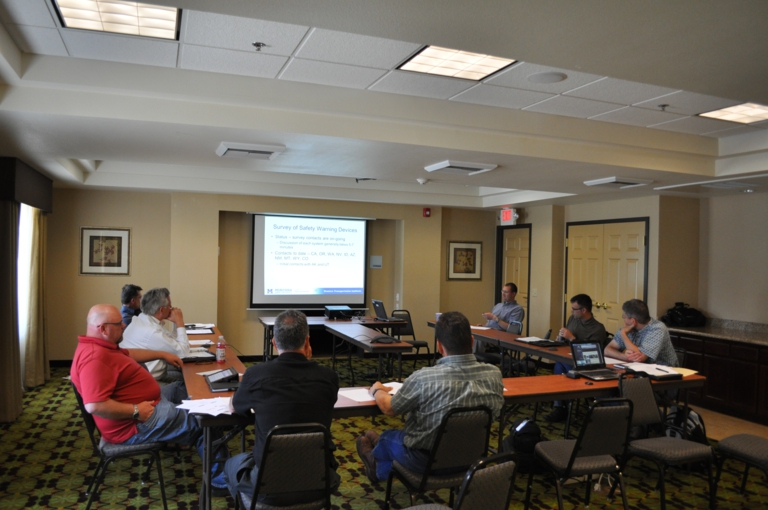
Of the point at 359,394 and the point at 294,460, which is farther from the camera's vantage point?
the point at 359,394

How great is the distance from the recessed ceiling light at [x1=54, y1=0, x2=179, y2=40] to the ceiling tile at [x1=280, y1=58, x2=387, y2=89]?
31.7 inches

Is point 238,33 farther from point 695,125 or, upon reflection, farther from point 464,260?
point 464,260

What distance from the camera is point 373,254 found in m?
9.45

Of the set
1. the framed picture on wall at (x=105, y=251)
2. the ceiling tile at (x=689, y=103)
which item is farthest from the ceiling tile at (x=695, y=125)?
the framed picture on wall at (x=105, y=251)

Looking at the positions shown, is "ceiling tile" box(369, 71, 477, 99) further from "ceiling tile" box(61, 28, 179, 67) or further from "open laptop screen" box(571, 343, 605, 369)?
"open laptop screen" box(571, 343, 605, 369)

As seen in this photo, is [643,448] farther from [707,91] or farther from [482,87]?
[482,87]

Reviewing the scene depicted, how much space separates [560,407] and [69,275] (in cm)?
678

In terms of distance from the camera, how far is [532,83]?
12.6 ft

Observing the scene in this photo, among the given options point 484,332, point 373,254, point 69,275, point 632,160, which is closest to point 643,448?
point 632,160

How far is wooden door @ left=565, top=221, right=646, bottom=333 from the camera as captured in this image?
287 inches

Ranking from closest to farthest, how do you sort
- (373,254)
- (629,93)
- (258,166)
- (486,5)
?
(486,5) < (629,93) < (258,166) < (373,254)

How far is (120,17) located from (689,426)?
16.1 feet

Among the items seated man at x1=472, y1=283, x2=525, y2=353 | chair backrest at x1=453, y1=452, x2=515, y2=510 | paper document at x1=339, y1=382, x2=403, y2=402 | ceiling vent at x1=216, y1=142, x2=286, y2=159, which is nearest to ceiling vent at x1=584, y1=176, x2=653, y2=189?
seated man at x1=472, y1=283, x2=525, y2=353

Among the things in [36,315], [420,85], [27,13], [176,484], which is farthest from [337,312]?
[27,13]
